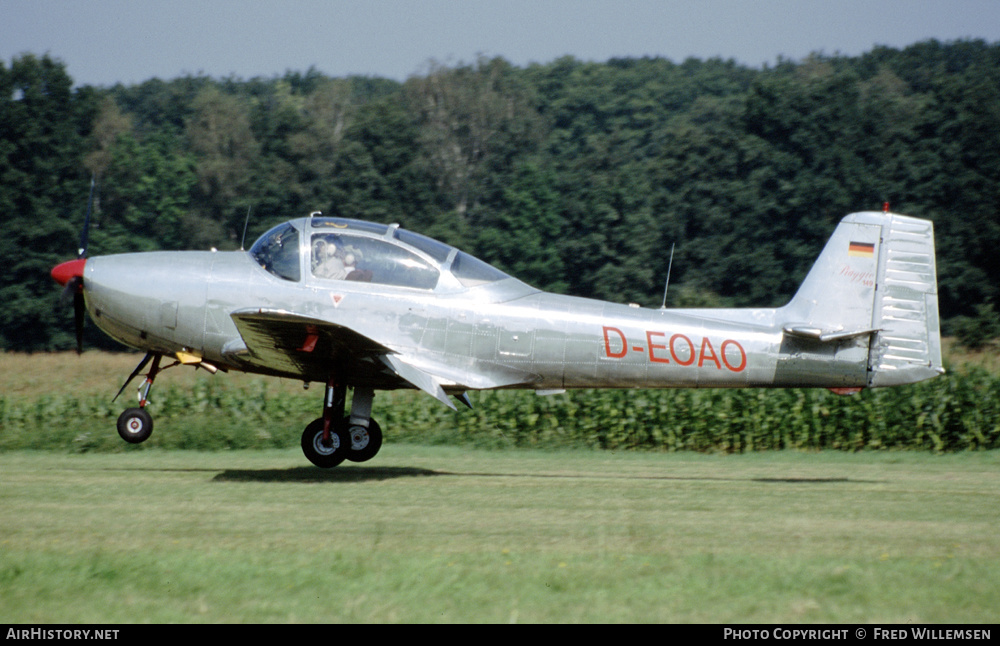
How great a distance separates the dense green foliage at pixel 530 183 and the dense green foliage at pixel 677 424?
18.0 metres

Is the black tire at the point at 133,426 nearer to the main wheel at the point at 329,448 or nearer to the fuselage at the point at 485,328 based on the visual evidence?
the fuselage at the point at 485,328

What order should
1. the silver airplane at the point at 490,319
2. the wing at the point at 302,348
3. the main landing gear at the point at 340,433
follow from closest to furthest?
1. the wing at the point at 302,348
2. the silver airplane at the point at 490,319
3. the main landing gear at the point at 340,433

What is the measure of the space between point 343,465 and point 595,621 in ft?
22.3

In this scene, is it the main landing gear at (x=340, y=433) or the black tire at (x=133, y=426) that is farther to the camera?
the black tire at (x=133, y=426)

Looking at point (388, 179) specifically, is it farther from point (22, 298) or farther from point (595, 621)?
point (595, 621)

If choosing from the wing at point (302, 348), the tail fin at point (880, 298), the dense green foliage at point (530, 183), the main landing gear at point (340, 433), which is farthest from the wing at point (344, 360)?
the dense green foliage at point (530, 183)

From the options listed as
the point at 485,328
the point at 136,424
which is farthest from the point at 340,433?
the point at 136,424

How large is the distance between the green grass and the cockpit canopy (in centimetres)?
199

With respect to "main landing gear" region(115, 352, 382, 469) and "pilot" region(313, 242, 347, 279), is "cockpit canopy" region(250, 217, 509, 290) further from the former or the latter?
"main landing gear" region(115, 352, 382, 469)

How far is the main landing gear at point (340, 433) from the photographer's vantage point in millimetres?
10656

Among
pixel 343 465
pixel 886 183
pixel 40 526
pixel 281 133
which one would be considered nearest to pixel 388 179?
pixel 281 133

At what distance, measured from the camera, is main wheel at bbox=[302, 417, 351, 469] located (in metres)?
10.7

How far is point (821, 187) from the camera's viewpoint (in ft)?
142

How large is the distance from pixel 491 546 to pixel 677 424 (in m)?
8.72
